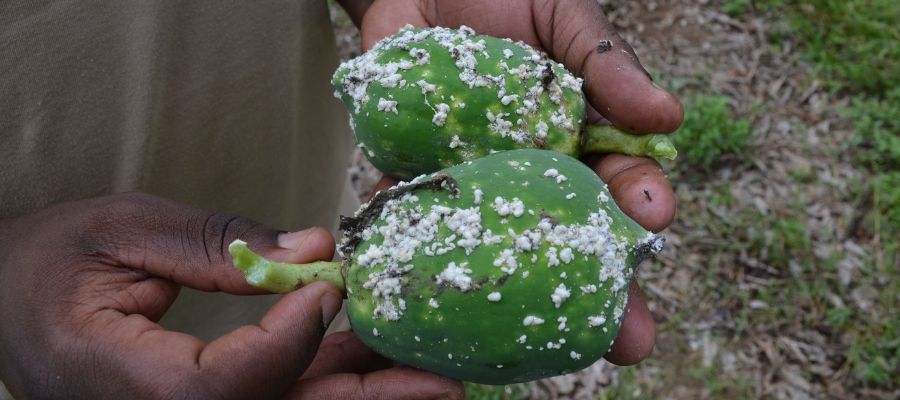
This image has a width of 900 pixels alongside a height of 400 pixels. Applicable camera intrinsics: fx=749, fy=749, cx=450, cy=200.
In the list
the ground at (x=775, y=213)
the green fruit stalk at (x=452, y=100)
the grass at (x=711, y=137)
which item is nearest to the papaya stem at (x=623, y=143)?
the green fruit stalk at (x=452, y=100)

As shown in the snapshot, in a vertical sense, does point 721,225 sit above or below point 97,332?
below

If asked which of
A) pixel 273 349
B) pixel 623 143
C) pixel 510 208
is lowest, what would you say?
pixel 623 143

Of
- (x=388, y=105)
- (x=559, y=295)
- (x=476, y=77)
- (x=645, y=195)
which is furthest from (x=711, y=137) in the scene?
(x=559, y=295)

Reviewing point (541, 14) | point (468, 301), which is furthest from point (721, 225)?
point (468, 301)

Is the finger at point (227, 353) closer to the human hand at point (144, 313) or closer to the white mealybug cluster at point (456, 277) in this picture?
the human hand at point (144, 313)

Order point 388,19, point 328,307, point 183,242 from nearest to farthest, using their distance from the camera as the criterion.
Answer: point 328,307
point 183,242
point 388,19

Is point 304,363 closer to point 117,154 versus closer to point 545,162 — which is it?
point 545,162

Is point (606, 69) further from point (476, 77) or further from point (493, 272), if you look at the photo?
point (493, 272)
